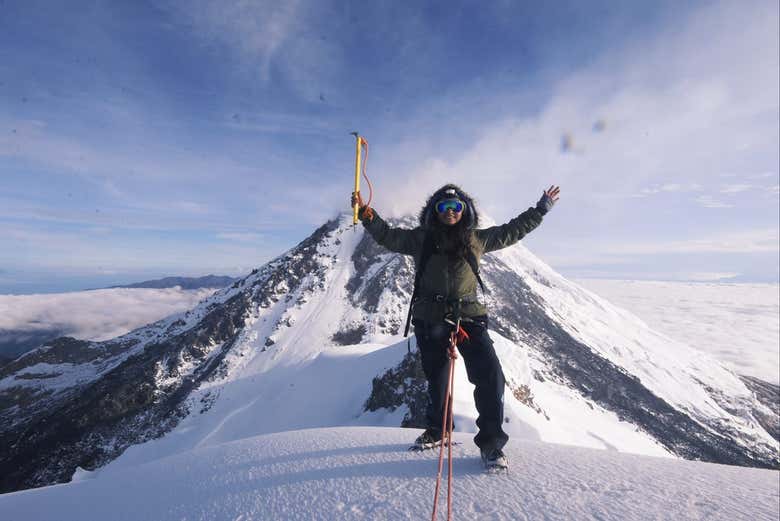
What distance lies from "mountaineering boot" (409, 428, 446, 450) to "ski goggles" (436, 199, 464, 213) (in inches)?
121

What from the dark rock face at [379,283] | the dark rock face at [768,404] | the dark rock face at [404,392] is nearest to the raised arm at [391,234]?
the dark rock face at [404,392]

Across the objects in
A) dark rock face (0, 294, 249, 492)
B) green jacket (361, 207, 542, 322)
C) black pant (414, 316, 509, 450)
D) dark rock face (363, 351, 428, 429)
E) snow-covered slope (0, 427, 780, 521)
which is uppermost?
green jacket (361, 207, 542, 322)

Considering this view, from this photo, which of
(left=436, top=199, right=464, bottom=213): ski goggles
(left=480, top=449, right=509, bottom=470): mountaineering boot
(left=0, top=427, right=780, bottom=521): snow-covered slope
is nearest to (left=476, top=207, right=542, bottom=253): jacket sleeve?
(left=436, top=199, right=464, bottom=213): ski goggles

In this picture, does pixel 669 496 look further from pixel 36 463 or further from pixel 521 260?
pixel 521 260

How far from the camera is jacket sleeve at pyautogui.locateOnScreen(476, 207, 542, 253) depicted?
529 cm

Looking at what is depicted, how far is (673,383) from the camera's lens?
3661 inches

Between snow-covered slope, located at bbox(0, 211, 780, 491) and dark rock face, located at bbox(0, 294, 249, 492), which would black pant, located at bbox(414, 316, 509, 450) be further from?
dark rock face, located at bbox(0, 294, 249, 492)

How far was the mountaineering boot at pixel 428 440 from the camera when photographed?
196 inches

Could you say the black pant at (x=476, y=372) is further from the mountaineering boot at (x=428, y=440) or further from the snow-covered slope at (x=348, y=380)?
the snow-covered slope at (x=348, y=380)

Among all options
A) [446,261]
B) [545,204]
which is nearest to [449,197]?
[446,261]

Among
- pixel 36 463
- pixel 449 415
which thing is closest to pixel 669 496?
pixel 449 415

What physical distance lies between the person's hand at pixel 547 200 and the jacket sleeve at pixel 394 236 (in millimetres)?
1804

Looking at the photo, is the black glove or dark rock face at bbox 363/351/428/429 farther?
→ dark rock face at bbox 363/351/428/429

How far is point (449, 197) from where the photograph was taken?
516 cm
